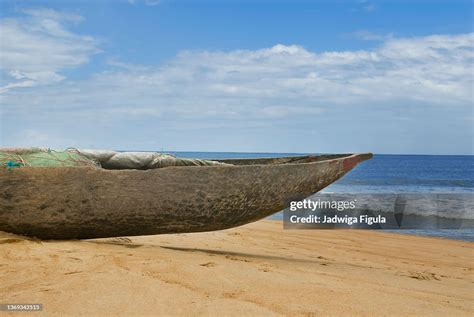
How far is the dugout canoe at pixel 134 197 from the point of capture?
13.8 ft

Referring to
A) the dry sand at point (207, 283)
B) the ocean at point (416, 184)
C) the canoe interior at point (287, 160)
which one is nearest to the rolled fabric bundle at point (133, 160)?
the dry sand at point (207, 283)

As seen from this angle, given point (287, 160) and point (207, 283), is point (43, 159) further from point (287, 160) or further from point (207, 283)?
point (287, 160)

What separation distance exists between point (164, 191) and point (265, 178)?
3.33 feet

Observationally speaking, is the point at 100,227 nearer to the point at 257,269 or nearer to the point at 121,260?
the point at 121,260

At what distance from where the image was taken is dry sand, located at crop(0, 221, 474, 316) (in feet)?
8.98

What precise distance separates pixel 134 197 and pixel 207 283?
1.46 meters

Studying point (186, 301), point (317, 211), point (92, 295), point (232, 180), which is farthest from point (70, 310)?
point (317, 211)

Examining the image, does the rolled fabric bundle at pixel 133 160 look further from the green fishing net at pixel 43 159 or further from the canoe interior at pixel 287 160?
the canoe interior at pixel 287 160

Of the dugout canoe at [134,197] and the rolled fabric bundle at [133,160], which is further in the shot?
the rolled fabric bundle at [133,160]

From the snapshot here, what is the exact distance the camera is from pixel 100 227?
4445mm

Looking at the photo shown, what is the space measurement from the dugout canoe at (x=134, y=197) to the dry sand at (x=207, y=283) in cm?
20

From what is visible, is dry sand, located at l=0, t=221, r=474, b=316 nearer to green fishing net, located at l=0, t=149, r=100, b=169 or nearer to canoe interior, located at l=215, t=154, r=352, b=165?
green fishing net, located at l=0, t=149, r=100, b=169

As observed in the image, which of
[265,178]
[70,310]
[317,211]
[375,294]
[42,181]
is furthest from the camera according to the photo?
[317,211]

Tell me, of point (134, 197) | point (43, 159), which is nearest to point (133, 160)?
point (134, 197)
